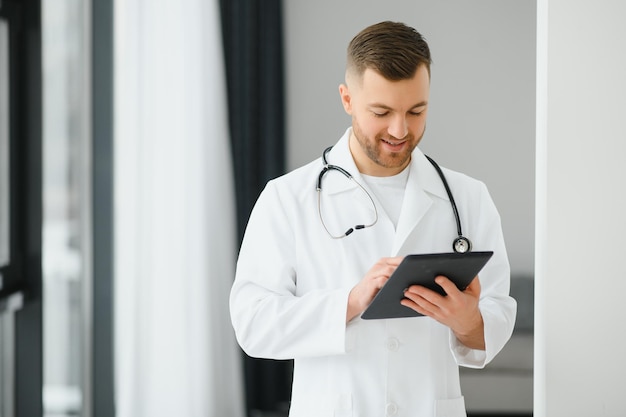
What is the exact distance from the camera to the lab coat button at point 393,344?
56.2 inches

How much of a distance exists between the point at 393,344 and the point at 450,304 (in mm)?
184

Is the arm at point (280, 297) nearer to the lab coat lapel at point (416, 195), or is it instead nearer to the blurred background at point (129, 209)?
the lab coat lapel at point (416, 195)

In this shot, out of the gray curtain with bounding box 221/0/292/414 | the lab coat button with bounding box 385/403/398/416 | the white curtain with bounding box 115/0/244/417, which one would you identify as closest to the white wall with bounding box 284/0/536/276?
the gray curtain with bounding box 221/0/292/414

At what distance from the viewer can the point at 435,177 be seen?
5.10 feet

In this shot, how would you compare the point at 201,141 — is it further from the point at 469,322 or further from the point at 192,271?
the point at 469,322

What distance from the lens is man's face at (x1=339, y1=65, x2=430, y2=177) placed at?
54.6 inches

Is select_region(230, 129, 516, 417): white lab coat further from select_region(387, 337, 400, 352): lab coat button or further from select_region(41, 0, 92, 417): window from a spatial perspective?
select_region(41, 0, 92, 417): window

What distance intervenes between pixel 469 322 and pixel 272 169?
2879 millimetres

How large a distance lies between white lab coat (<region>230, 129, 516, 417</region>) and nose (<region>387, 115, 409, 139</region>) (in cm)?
16

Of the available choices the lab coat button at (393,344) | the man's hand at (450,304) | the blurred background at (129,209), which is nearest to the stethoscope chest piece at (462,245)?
the man's hand at (450,304)

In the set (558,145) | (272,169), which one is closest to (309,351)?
(558,145)

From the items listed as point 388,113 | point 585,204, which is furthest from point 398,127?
point 585,204

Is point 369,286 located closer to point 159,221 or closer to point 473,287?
point 473,287

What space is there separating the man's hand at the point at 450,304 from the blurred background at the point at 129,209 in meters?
1.49
